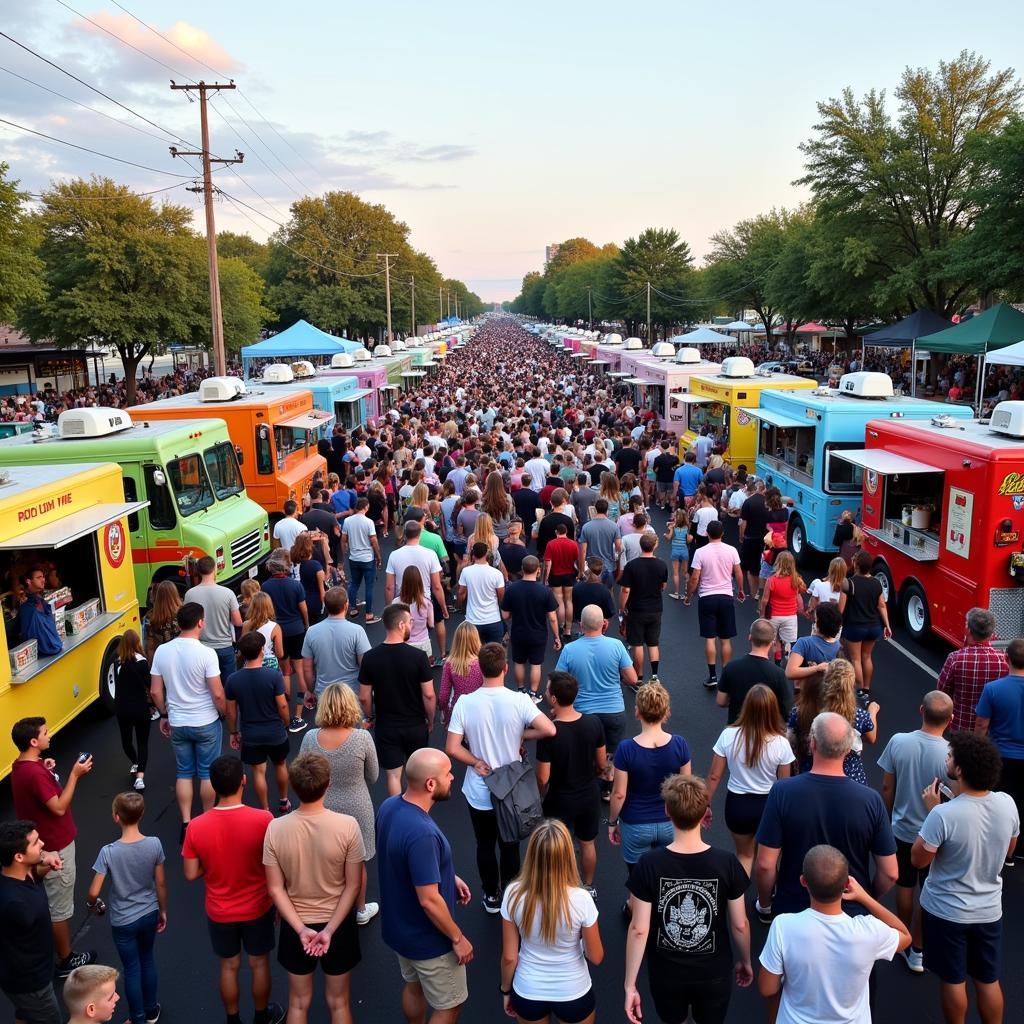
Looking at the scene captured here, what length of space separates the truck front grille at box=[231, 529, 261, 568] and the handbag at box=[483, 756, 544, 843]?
25.6 ft

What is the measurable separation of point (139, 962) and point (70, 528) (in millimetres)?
4579

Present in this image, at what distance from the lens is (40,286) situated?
25906 mm

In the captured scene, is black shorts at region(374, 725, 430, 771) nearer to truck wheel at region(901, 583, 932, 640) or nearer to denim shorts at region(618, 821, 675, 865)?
denim shorts at region(618, 821, 675, 865)

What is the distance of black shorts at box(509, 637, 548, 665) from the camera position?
8.20 m

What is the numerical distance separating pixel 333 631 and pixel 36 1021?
3.04 metres

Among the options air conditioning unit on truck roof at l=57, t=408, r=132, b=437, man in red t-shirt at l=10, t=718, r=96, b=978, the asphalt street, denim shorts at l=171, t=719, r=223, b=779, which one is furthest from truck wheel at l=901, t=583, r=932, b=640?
air conditioning unit on truck roof at l=57, t=408, r=132, b=437

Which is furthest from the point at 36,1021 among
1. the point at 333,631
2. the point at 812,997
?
the point at 812,997

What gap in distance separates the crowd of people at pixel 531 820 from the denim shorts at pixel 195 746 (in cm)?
3

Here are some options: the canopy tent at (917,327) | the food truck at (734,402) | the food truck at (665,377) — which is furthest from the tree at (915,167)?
the food truck at (734,402)

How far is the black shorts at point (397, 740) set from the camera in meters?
6.18

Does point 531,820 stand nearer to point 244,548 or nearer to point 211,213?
point 244,548

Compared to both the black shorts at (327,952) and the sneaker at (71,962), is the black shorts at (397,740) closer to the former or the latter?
the black shorts at (327,952)

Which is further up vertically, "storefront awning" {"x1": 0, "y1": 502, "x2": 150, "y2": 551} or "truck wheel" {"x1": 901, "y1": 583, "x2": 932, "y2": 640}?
"storefront awning" {"x1": 0, "y1": 502, "x2": 150, "y2": 551}

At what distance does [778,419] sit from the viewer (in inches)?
574
